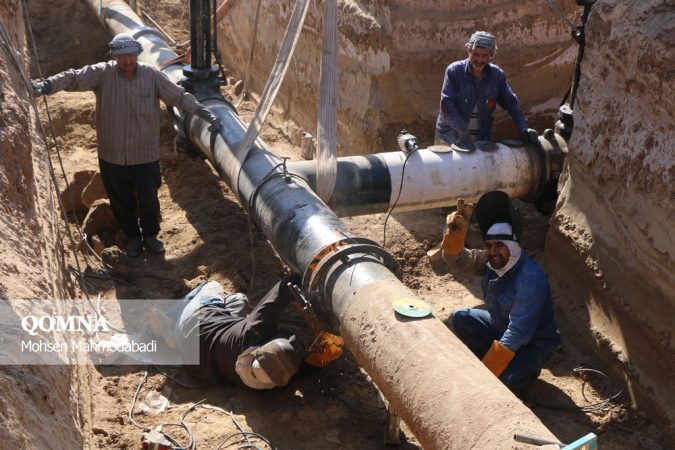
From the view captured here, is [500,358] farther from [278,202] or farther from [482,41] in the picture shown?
[482,41]

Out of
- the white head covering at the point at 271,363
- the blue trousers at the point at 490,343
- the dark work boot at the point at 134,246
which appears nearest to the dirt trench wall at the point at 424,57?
the dark work boot at the point at 134,246

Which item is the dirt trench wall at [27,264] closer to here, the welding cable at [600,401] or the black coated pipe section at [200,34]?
the black coated pipe section at [200,34]

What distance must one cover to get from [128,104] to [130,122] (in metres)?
0.15

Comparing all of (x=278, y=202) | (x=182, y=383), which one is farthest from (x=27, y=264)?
(x=278, y=202)

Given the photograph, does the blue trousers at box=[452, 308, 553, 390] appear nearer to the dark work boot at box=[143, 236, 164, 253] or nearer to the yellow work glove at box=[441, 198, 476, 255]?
the yellow work glove at box=[441, 198, 476, 255]

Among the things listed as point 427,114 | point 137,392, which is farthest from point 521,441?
point 427,114

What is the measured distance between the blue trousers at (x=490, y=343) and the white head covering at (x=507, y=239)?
535mm

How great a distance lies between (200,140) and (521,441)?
4685mm

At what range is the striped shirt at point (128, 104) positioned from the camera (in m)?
6.69

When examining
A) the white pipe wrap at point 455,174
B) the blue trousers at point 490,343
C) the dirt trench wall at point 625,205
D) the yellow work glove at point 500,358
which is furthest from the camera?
the white pipe wrap at point 455,174

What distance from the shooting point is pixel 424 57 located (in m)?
7.69

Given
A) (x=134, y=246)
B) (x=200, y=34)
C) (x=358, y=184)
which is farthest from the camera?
(x=200, y=34)

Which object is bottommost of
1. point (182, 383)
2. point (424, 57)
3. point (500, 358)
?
point (182, 383)

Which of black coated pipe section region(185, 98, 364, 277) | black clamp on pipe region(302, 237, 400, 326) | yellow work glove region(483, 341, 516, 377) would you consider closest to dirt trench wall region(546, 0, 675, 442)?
yellow work glove region(483, 341, 516, 377)
